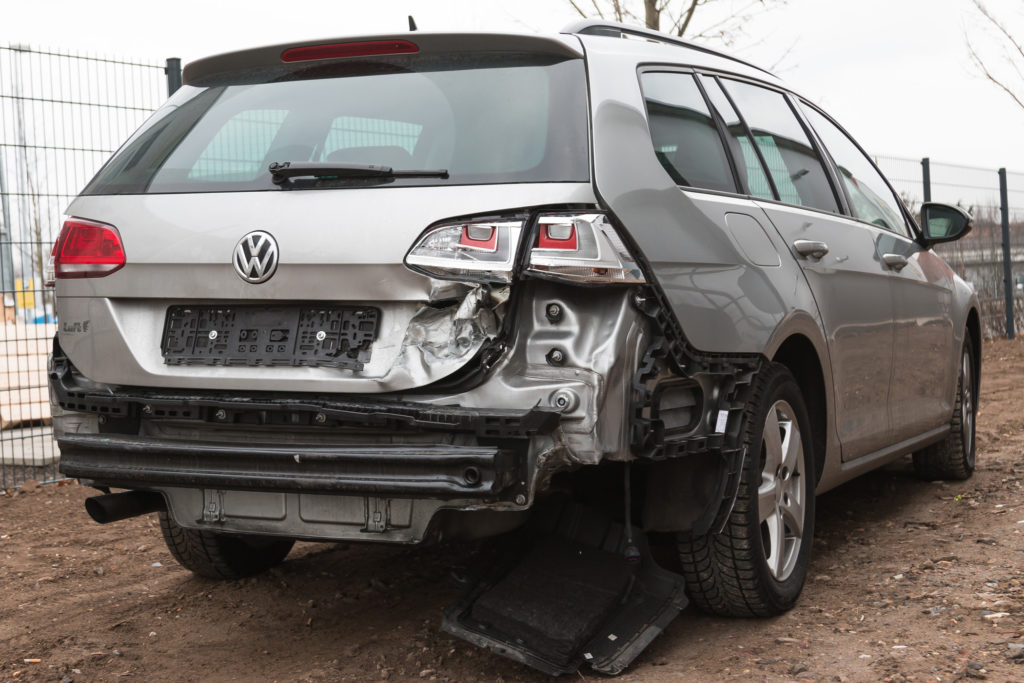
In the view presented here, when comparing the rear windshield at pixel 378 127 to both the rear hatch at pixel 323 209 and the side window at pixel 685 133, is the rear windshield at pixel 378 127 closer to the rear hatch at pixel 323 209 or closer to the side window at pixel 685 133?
the rear hatch at pixel 323 209

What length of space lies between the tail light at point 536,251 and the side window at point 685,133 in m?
0.54

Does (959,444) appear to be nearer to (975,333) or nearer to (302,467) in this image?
(975,333)

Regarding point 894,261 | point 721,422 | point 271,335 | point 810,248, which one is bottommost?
point 721,422

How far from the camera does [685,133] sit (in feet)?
11.7

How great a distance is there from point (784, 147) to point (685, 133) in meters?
0.96

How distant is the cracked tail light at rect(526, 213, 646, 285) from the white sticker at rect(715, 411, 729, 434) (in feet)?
1.98

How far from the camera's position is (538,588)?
3445mm

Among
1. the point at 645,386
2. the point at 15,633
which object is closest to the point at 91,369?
the point at 15,633

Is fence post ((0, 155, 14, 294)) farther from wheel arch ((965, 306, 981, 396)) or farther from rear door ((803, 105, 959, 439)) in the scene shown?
wheel arch ((965, 306, 981, 396))

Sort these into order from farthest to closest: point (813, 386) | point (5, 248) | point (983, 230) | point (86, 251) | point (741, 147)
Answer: point (983, 230) < point (5, 248) < point (813, 386) < point (741, 147) < point (86, 251)

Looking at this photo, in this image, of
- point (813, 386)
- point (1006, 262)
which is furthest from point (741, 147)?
point (1006, 262)

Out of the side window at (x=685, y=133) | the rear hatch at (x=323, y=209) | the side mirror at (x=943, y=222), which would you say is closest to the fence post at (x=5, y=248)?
the rear hatch at (x=323, y=209)

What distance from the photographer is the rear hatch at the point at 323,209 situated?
290cm

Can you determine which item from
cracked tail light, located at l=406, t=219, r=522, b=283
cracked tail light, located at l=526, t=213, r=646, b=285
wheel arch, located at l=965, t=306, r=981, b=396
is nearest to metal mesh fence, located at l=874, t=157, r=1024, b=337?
wheel arch, located at l=965, t=306, r=981, b=396
